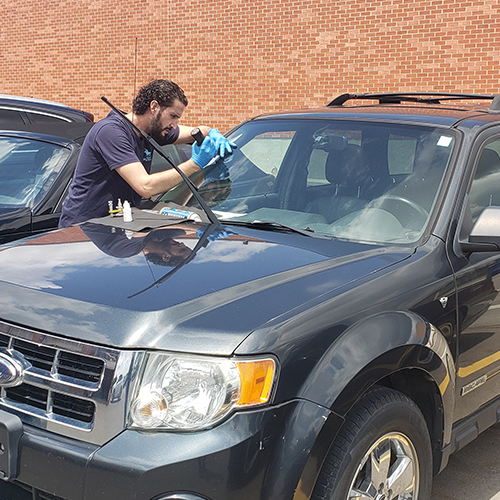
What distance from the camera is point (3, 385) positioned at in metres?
2.21

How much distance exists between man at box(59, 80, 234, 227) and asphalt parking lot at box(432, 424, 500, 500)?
2.08 metres

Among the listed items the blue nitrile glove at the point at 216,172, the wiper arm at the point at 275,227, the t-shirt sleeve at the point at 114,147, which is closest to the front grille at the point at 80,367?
the wiper arm at the point at 275,227

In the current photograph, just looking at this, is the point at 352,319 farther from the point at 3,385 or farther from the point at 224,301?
the point at 3,385

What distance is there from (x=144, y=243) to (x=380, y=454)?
1274mm

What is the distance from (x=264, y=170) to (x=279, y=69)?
437 inches

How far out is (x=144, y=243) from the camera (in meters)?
2.88

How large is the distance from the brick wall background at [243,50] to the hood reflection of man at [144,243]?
10.3 meters

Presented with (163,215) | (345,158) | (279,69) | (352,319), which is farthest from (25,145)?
(279,69)

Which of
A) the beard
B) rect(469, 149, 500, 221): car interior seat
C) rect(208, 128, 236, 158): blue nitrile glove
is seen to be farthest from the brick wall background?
rect(208, 128, 236, 158): blue nitrile glove

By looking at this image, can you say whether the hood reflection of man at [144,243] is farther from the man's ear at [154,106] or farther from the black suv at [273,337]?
the man's ear at [154,106]

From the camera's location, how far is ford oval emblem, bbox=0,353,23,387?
218 cm

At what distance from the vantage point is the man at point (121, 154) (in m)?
3.93

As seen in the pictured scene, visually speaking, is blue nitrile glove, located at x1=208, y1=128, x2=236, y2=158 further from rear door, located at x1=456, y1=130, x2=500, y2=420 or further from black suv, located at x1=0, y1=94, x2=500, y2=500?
rear door, located at x1=456, y1=130, x2=500, y2=420

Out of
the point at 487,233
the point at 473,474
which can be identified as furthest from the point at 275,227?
the point at 473,474
